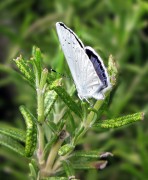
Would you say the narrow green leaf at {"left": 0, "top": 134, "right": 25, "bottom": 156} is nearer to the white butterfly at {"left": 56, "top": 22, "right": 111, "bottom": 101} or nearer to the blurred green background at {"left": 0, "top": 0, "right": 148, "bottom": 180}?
the white butterfly at {"left": 56, "top": 22, "right": 111, "bottom": 101}

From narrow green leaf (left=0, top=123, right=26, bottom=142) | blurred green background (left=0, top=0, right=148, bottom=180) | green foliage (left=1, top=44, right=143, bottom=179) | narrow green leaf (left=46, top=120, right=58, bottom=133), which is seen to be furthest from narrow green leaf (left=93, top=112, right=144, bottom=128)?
blurred green background (left=0, top=0, right=148, bottom=180)

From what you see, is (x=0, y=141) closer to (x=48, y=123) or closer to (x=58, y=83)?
(x=48, y=123)

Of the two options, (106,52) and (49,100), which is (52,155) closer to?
(49,100)

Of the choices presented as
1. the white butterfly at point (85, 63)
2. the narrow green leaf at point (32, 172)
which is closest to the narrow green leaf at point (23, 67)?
the white butterfly at point (85, 63)

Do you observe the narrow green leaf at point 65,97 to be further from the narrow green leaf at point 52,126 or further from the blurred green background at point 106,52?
the blurred green background at point 106,52

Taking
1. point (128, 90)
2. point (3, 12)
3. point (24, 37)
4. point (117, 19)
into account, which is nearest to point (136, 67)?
point (128, 90)
